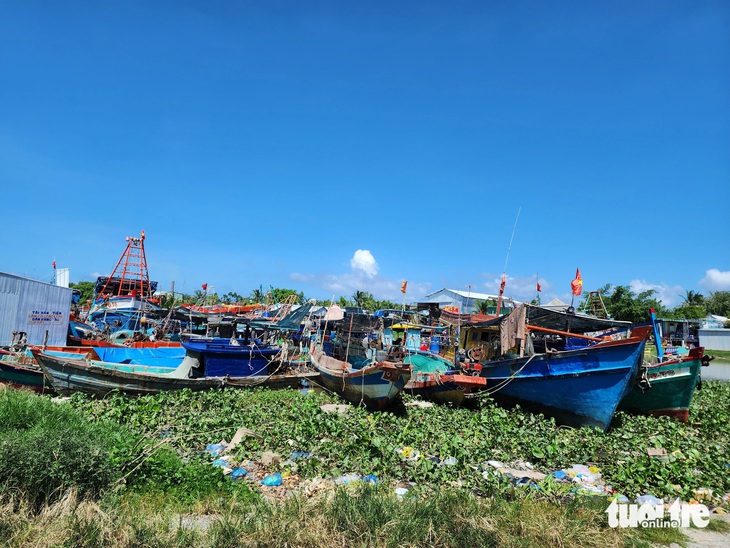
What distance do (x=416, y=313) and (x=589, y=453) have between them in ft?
83.0

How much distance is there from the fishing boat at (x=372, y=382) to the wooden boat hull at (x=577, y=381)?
12.3ft

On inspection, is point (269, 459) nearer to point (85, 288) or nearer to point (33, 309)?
point (33, 309)

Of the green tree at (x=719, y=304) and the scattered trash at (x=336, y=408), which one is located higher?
the green tree at (x=719, y=304)

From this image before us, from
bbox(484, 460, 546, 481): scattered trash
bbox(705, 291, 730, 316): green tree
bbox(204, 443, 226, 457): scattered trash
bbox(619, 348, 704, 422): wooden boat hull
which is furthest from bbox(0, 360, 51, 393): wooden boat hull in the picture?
bbox(705, 291, 730, 316): green tree

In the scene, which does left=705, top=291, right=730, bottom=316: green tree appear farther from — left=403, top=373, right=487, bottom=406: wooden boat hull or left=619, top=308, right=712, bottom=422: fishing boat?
left=403, top=373, right=487, bottom=406: wooden boat hull

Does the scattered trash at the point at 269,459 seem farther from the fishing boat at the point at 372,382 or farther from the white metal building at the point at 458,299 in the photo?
the white metal building at the point at 458,299

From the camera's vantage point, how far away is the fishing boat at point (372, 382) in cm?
1252

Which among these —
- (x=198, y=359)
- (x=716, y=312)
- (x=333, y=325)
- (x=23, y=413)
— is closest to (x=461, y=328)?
(x=333, y=325)

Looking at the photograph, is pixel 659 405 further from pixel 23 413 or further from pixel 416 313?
pixel 416 313

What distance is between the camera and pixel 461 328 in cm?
1805

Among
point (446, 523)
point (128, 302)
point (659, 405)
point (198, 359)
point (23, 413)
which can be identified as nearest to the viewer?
point (446, 523)

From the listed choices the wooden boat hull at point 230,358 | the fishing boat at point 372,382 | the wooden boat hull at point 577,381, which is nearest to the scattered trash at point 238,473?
the fishing boat at point 372,382

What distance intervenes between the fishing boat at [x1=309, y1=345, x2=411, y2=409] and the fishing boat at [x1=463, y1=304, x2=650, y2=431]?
3558mm

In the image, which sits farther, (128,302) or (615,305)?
(615,305)
